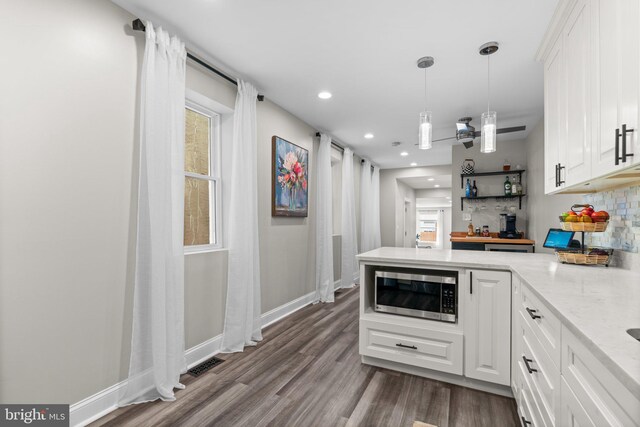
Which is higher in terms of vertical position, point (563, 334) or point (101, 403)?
A: point (563, 334)

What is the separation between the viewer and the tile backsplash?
1.78 meters

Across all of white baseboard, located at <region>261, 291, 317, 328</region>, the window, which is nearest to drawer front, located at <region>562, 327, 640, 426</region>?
the window

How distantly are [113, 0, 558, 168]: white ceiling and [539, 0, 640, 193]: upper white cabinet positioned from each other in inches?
12.4

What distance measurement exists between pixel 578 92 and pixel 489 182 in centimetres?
387

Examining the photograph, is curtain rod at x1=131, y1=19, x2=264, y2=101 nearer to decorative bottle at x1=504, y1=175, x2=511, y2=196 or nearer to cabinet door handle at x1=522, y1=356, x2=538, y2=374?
cabinet door handle at x1=522, y1=356, x2=538, y2=374

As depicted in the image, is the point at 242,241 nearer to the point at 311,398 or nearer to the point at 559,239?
the point at 311,398

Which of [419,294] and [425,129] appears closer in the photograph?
[419,294]

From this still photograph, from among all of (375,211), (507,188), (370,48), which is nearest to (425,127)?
(370,48)

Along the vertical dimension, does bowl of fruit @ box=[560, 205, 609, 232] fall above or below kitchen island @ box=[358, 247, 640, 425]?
above

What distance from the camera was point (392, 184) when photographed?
302 inches

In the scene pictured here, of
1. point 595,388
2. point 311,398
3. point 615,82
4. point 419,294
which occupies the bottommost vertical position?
point 311,398

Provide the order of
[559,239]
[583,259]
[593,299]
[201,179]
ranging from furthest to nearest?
[201,179], [559,239], [583,259], [593,299]

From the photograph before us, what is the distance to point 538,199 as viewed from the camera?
14.1ft

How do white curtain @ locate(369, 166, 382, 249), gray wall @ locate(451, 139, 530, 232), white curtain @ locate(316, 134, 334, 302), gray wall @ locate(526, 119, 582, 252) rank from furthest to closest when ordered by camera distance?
1. white curtain @ locate(369, 166, 382, 249)
2. gray wall @ locate(451, 139, 530, 232)
3. white curtain @ locate(316, 134, 334, 302)
4. gray wall @ locate(526, 119, 582, 252)
